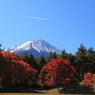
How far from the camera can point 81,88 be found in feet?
102

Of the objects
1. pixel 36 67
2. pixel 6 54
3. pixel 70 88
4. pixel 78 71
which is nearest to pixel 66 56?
pixel 78 71

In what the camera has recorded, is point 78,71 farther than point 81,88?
Yes

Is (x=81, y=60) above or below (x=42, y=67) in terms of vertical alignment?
above

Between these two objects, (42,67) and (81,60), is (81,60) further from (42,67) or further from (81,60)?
(42,67)

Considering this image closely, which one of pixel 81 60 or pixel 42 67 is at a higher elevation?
pixel 81 60

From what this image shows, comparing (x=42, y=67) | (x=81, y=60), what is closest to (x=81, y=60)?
(x=81, y=60)

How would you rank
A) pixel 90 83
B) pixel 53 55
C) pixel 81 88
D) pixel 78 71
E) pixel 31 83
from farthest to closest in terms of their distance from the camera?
pixel 53 55 < pixel 78 71 < pixel 31 83 < pixel 81 88 < pixel 90 83

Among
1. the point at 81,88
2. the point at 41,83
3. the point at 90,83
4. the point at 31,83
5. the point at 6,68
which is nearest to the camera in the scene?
the point at 6,68

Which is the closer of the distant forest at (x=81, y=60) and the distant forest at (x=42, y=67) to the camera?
the distant forest at (x=42, y=67)

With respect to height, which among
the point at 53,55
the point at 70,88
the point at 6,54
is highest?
the point at 53,55

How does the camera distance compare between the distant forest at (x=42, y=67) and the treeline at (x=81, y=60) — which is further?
the treeline at (x=81, y=60)

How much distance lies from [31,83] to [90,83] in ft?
75.5

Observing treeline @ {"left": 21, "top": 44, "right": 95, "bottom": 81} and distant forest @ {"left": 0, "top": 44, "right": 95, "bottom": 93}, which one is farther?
treeline @ {"left": 21, "top": 44, "right": 95, "bottom": 81}

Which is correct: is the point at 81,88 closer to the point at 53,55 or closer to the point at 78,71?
the point at 78,71
